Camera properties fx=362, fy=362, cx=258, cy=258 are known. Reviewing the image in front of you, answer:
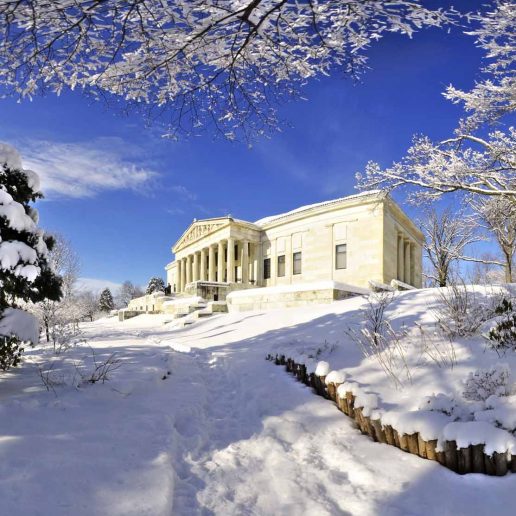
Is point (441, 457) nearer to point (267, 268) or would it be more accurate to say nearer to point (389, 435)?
point (389, 435)

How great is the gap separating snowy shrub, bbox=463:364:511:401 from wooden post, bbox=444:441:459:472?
98 cm

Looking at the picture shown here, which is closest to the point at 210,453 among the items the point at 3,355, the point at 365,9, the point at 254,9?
the point at 3,355

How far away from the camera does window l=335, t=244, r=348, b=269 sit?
28.8 metres

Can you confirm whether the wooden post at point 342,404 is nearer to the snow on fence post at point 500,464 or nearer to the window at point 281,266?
the snow on fence post at point 500,464

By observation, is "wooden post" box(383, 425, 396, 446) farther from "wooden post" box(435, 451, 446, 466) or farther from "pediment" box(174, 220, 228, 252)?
"pediment" box(174, 220, 228, 252)

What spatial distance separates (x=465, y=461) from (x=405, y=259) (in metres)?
33.6

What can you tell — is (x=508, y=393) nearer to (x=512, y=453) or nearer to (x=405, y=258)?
(x=512, y=453)

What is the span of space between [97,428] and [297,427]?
207cm

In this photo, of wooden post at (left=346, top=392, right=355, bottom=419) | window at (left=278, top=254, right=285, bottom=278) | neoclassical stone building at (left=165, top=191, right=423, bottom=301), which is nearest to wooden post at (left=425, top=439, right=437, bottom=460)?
wooden post at (left=346, top=392, right=355, bottom=419)

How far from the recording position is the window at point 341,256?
28.8 m

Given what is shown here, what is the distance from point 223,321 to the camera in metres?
15.8

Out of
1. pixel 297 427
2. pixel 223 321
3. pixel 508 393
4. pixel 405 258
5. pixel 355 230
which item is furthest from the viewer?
pixel 405 258

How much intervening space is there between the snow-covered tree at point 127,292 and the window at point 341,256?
66.8 meters

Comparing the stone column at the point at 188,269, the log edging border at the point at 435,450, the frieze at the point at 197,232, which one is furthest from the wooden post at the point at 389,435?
the stone column at the point at 188,269
